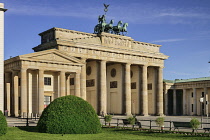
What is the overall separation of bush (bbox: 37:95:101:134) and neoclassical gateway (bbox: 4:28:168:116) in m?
23.4

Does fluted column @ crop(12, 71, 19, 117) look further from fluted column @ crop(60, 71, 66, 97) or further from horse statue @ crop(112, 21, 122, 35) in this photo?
horse statue @ crop(112, 21, 122, 35)

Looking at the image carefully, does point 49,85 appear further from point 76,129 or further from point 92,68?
point 76,129

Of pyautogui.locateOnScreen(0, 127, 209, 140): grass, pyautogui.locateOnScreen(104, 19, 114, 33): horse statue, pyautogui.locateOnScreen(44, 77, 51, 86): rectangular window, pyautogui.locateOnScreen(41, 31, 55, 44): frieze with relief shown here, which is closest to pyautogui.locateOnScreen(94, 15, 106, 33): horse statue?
pyautogui.locateOnScreen(104, 19, 114, 33): horse statue

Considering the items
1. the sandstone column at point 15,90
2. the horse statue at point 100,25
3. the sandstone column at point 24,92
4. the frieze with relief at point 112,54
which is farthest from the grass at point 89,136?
the horse statue at point 100,25

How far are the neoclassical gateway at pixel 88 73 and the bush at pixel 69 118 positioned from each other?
2339 centimetres

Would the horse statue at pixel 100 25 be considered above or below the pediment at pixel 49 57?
above

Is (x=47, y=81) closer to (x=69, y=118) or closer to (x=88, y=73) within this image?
(x=88, y=73)

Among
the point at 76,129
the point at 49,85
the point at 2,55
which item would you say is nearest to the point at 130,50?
the point at 49,85

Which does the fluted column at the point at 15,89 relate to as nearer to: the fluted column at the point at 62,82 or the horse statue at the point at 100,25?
the fluted column at the point at 62,82

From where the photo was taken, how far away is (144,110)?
75.1 m

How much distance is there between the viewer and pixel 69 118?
2833cm

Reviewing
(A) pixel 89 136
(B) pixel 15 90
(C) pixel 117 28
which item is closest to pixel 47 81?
(B) pixel 15 90

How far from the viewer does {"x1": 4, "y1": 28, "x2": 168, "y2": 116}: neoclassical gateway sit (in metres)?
53.2

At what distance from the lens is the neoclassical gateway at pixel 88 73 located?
Result: 53.2 m
